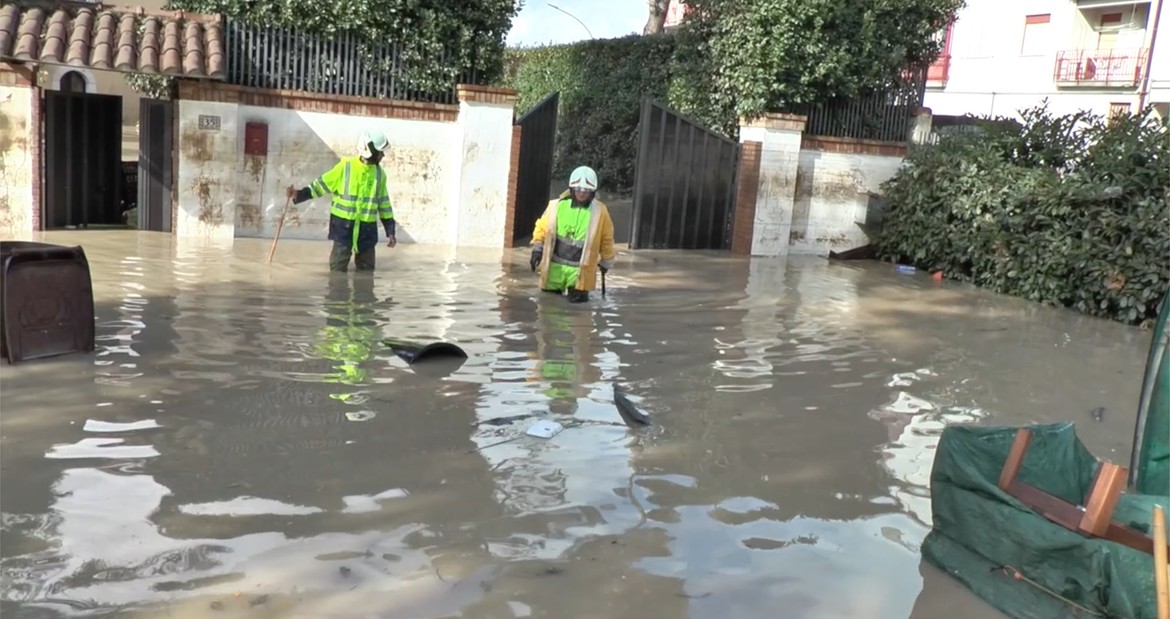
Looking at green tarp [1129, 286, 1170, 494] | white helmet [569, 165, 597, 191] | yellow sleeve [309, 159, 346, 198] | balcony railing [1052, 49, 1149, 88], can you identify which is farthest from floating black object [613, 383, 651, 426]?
balcony railing [1052, 49, 1149, 88]

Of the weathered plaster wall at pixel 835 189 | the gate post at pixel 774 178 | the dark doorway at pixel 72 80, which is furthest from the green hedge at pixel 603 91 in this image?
the dark doorway at pixel 72 80

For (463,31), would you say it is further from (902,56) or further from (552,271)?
(902,56)

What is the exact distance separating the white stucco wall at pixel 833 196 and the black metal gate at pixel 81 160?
9.49 meters

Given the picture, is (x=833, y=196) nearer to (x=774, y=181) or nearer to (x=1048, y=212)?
(x=774, y=181)

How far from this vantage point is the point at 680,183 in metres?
15.2

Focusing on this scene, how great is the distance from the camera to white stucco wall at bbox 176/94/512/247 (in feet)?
41.4

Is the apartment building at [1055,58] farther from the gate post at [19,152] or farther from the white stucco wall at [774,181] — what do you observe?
the gate post at [19,152]

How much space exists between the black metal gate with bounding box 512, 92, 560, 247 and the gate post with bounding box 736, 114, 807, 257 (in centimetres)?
289

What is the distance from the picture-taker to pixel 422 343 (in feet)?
26.5

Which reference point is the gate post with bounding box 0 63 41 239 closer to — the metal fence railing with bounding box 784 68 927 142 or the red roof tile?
the red roof tile

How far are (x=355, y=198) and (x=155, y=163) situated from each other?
369cm

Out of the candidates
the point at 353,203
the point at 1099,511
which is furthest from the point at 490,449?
the point at 353,203

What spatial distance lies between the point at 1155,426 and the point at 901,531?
49.0 inches

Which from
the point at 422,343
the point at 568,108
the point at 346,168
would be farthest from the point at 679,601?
the point at 568,108
